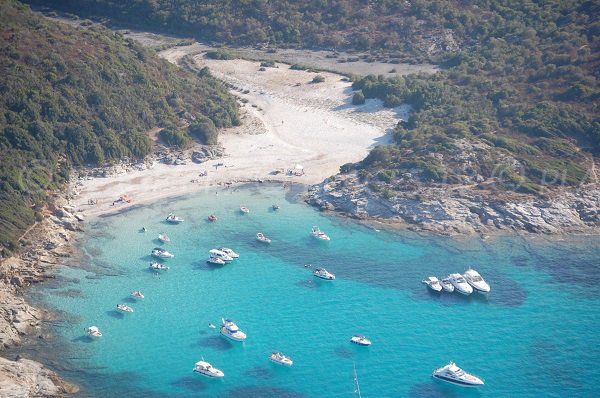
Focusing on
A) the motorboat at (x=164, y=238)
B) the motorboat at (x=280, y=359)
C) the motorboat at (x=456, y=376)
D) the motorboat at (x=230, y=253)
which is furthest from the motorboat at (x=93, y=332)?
the motorboat at (x=456, y=376)

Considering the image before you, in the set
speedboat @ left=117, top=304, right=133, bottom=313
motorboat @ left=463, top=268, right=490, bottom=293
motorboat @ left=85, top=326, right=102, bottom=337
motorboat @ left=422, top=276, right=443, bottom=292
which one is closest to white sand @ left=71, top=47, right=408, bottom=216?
speedboat @ left=117, top=304, right=133, bottom=313

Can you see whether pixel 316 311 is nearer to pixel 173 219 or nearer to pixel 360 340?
pixel 360 340

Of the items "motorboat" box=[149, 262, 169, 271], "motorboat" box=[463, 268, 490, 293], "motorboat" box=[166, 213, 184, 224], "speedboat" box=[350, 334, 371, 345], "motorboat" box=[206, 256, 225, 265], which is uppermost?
"motorboat" box=[166, 213, 184, 224]

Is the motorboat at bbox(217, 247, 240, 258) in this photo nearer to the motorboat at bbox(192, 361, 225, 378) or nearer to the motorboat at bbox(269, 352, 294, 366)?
the motorboat at bbox(269, 352, 294, 366)

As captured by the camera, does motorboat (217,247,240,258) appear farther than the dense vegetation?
No

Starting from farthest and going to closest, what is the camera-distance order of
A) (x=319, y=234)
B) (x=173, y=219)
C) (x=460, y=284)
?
(x=173, y=219) < (x=319, y=234) < (x=460, y=284)

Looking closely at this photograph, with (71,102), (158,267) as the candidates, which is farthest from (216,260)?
(71,102)

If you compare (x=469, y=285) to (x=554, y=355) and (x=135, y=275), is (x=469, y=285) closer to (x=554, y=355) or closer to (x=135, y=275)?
(x=554, y=355)
